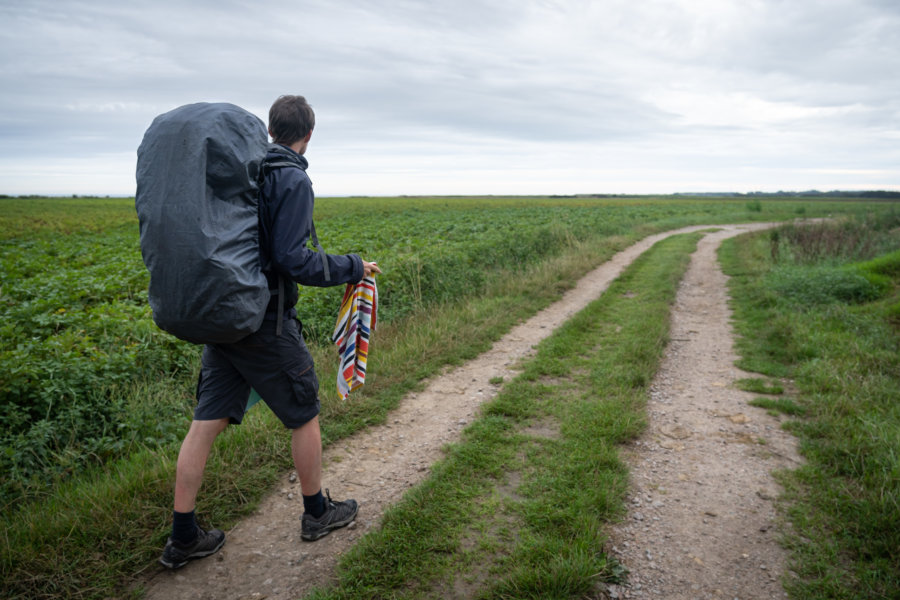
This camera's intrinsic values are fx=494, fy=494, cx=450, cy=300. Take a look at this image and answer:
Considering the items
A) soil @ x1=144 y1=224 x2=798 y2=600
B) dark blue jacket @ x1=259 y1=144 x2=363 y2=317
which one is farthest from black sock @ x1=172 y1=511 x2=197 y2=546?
dark blue jacket @ x1=259 y1=144 x2=363 y2=317

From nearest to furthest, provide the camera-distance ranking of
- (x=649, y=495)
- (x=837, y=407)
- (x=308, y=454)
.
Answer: (x=308, y=454)
(x=649, y=495)
(x=837, y=407)

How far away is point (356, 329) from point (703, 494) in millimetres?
2554

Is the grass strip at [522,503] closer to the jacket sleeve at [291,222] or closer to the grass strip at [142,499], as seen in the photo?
the grass strip at [142,499]

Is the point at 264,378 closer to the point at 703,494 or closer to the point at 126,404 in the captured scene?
the point at 126,404

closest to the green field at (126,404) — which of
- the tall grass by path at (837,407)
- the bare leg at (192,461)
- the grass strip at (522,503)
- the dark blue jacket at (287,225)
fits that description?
the bare leg at (192,461)

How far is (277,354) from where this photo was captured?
2.50 meters

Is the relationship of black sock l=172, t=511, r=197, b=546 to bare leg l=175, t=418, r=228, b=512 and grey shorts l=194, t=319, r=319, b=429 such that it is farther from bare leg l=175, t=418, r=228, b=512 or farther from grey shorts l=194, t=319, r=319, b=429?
grey shorts l=194, t=319, r=319, b=429

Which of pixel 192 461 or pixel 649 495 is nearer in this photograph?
pixel 192 461

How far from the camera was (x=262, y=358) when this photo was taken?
2488 millimetres

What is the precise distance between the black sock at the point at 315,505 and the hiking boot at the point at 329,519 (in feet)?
0.07

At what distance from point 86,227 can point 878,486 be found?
33752 millimetres

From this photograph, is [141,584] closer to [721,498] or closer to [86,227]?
[721,498]

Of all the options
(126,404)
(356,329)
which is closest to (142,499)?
(356,329)

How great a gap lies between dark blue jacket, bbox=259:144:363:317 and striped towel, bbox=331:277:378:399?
1.72ft
